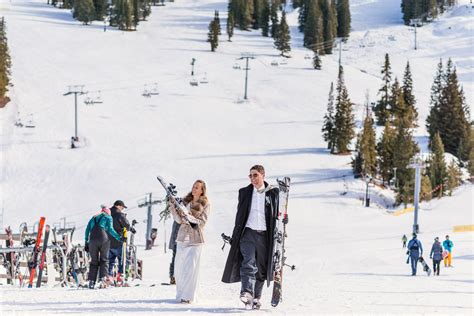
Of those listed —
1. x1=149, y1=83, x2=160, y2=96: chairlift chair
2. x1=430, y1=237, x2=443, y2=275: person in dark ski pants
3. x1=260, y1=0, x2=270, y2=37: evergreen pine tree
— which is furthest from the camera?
x1=260, y1=0, x2=270, y2=37: evergreen pine tree

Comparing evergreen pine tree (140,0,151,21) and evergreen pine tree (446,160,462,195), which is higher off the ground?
evergreen pine tree (140,0,151,21)

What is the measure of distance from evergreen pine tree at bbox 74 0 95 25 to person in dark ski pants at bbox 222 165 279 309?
114 meters

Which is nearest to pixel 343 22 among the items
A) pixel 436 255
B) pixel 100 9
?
pixel 100 9

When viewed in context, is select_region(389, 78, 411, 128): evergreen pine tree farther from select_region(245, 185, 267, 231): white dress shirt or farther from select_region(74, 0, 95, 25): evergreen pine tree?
select_region(245, 185, 267, 231): white dress shirt

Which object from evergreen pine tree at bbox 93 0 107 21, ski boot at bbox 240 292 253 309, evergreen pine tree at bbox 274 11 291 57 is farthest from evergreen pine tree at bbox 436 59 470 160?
ski boot at bbox 240 292 253 309

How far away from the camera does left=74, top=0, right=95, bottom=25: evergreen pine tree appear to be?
395ft

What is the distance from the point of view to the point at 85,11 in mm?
120438

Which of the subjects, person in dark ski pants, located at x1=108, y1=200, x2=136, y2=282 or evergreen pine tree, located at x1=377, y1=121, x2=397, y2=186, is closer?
person in dark ski pants, located at x1=108, y1=200, x2=136, y2=282

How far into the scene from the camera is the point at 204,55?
334ft

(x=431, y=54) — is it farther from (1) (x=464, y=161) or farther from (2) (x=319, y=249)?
(2) (x=319, y=249)

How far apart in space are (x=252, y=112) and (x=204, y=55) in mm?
29246

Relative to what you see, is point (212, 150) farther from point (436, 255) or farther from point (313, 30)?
point (313, 30)

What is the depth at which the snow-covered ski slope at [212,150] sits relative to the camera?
44.6ft

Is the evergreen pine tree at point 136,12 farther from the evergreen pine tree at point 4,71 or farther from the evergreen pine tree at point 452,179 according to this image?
the evergreen pine tree at point 452,179
